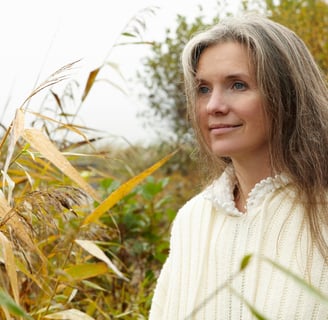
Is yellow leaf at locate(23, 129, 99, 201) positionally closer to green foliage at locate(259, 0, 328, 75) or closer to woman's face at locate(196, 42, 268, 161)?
woman's face at locate(196, 42, 268, 161)

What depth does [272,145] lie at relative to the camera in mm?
2039

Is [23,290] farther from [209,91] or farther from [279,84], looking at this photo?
[279,84]

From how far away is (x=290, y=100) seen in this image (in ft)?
6.77

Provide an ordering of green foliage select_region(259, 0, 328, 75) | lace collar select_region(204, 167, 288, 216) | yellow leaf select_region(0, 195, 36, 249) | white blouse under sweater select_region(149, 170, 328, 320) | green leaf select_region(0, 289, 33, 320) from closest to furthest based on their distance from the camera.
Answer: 1. green leaf select_region(0, 289, 33, 320)
2. yellow leaf select_region(0, 195, 36, 249)
3. white blouse under sweater select_region(149, 170, 328, 320)
4. lace collar select_region(204, 167, 288, 216)
5. green foliage select_region(259, 0, 328, 75)

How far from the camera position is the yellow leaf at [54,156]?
5.44 ft

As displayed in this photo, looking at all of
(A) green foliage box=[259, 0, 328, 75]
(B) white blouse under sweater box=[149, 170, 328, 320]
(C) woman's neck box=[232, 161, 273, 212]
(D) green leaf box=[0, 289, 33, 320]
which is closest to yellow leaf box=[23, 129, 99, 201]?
(B) white blouse under sweater box=[149, 170, 328, 320]

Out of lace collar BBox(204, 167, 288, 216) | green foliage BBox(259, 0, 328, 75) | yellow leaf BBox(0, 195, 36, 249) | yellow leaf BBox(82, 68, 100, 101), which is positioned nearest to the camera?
yellow leaf BBox(0, 195, 36, 249)

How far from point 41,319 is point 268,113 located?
0.81m

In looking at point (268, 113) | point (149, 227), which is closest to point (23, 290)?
point (268, 113)

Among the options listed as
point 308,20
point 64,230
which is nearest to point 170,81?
point 308,20

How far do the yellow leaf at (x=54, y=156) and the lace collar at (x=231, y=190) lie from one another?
1.94ft

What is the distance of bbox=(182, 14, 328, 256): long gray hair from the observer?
6.54 ft

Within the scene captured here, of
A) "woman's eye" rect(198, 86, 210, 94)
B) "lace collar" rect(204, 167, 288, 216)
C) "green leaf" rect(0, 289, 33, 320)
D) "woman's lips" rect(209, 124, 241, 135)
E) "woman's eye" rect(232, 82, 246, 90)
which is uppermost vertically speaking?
"woman's eye" rect(232, 82, 246, 90)

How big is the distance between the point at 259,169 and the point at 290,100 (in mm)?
208
